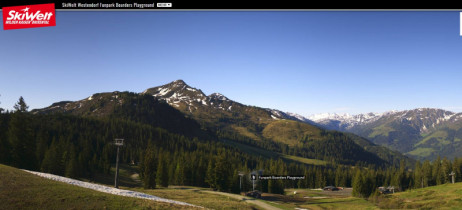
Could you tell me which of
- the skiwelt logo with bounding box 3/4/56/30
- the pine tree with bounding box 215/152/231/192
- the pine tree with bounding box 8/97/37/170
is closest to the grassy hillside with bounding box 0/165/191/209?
the skiwelt logo with bounding box 3/4/56/30

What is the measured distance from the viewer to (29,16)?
1248 cm

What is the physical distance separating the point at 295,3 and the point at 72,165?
112824mm

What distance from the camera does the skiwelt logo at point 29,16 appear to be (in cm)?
1157

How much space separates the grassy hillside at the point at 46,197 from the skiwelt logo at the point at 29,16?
2444 cm

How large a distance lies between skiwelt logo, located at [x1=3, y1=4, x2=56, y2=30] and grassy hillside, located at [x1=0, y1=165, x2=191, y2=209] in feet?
80.2

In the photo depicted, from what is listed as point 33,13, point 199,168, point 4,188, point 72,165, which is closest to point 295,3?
point 33,13

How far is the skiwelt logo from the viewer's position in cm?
1157

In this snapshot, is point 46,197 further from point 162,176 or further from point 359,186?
point 359,186

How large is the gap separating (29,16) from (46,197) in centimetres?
2826

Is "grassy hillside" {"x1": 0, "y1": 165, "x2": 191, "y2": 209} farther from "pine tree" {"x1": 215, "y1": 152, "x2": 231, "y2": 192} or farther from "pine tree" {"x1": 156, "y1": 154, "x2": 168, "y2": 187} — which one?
"pine tree" {"x1": 156, "y1": 154, "x2": 168, "y2": 187}

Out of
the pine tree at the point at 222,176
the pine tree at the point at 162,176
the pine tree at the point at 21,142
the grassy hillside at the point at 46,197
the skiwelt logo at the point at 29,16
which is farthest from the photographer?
the pine tree at the point at 162,176

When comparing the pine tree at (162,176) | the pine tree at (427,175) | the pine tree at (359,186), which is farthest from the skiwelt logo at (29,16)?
the pine tree at (427,175)

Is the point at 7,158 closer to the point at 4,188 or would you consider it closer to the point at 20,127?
the point at 20,127

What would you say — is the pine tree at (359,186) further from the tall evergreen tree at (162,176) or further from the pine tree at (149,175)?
the pine tree at (149,175)
